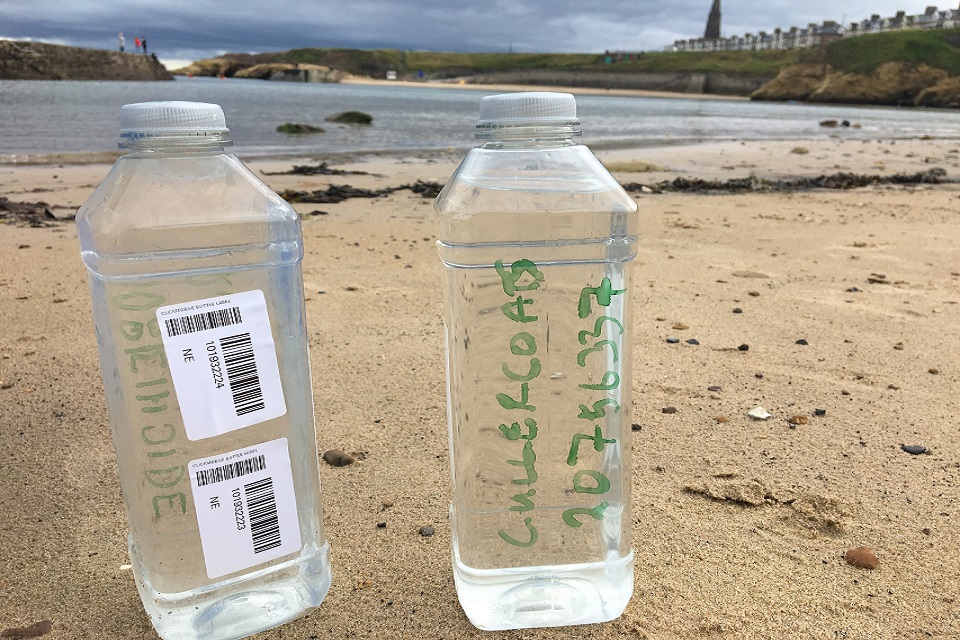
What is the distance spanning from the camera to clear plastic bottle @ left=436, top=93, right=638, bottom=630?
130 centimetres

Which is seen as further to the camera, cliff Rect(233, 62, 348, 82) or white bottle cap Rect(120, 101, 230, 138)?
cliff Rect(233, 62, 348, 82)

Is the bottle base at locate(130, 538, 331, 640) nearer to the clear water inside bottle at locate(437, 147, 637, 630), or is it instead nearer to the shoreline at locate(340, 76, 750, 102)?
the clear water inside bottle at locate(437, 147, 637, 630)

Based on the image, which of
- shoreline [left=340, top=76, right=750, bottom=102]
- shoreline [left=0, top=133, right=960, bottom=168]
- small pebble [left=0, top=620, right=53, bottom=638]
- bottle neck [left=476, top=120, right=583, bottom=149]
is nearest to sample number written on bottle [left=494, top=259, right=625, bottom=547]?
bottle neck [left=476, top=120, right=583, bottom=149]

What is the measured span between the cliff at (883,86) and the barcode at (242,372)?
66.3m

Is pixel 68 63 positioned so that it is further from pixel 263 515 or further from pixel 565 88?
pixel 263 515

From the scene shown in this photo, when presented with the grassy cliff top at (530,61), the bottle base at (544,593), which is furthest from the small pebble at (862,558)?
the grassy cliff top at (530,61)

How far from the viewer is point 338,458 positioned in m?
1.96

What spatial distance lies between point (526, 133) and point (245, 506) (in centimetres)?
86

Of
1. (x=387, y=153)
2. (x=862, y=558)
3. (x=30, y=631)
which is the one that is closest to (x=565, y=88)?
(x=387, y=153)

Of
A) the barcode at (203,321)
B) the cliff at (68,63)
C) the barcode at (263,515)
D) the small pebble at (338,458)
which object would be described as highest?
the cliff at (68,63)

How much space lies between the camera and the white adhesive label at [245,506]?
1286 millimetres

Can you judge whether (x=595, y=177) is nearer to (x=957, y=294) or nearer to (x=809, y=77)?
(x=957, y=294)

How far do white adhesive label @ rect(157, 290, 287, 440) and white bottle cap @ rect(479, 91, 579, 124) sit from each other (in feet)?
1.75

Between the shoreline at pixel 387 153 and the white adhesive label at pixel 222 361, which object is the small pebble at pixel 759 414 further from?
the shoreline at pixel 387 153
